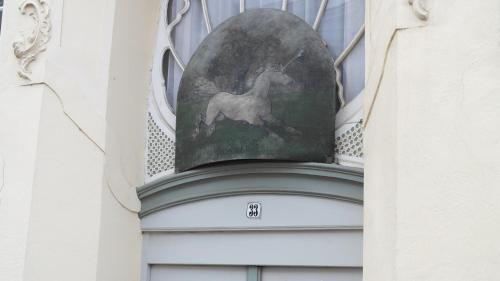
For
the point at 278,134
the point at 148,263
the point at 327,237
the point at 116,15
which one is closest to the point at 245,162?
the point at 278,134

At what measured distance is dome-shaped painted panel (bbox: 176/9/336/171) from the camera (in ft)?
17.8

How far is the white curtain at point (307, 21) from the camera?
564 centimetres

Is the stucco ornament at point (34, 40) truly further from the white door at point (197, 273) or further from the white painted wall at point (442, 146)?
the white painted wall at point (442, 146)

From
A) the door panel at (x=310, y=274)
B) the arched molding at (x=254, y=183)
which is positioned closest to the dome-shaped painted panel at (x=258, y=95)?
the arched molding at (x=254, y=183)

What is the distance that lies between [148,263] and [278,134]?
5.81 feet

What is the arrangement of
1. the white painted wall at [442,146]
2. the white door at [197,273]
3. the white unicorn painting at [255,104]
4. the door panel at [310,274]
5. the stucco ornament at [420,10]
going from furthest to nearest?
the white door at [197,273] → the white unicorn painting at [255,104] → the door panel at [310,274] → the stucco ornament at [420,10] → the white painted wall at [442,146]

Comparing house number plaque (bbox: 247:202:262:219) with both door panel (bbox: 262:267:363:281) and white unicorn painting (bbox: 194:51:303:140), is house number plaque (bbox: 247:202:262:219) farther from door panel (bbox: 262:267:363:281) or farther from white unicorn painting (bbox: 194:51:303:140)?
white unicorn painting (bbox: 194:51:303:140)

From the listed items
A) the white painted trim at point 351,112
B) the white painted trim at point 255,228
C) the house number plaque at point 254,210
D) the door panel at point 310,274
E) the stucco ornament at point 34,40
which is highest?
the stucco ornament at point 34,40

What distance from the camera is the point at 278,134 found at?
5.44 meters

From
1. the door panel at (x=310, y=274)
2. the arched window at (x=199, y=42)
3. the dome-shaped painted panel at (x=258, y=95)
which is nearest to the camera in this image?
the door panel at (x=310, y=274)

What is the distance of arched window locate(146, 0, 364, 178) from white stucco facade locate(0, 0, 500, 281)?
0.14m

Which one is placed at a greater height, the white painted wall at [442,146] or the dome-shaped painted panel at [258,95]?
the dome-shaped painted panel at [258,95]

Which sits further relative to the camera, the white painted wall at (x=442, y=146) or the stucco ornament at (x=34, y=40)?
the stucco ornament at (x=34, y=40)

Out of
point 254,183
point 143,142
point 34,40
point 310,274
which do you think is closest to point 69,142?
point 34,40
